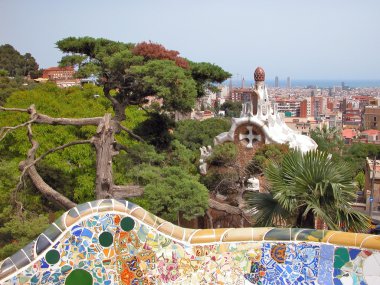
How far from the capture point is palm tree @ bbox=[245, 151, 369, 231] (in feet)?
19.0

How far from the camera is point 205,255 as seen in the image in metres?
4.40

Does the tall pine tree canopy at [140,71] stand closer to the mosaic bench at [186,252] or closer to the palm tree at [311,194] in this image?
the palm tree at [311,194]

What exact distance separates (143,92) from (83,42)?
2.15m

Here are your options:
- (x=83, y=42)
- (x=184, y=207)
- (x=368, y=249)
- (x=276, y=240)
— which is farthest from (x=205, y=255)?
(x=83, y=42)

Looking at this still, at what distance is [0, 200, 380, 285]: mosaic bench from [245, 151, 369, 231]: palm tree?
140 centimetres

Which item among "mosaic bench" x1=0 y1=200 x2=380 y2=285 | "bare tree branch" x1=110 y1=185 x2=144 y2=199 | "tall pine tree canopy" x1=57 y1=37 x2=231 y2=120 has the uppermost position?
"tall pine tree canopy" x1=57 y1=37 x2=231 y2=120

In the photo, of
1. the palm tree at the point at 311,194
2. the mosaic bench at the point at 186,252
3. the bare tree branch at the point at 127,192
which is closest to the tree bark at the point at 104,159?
the bare tree branch at the point at 127,192

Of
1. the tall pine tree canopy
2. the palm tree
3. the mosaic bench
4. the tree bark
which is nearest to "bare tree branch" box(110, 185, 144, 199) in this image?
the tree bark

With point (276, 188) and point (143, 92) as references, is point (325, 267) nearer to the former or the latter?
point (276, 188)

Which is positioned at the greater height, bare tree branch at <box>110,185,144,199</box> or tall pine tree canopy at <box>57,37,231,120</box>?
tall pine tree canopy at <box>57,37,231,120</box>

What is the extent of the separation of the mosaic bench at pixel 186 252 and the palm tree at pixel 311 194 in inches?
55.2

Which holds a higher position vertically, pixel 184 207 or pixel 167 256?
pixel 167 256

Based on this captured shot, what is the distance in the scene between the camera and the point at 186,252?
439cm

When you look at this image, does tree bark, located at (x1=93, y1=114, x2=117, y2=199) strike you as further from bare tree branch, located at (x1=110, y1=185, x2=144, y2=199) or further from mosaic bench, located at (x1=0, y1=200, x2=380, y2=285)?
mosaic bench, located at (x1=0, y1=200, x2=380, y2=285)
